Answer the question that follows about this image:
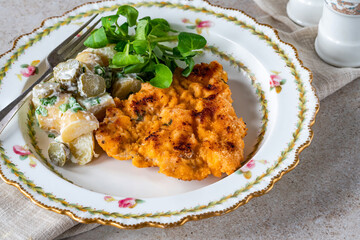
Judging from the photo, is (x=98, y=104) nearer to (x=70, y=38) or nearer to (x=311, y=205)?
(x=70, y=38)

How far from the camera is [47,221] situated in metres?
2.72

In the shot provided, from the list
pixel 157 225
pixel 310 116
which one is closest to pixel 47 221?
pixel 157 225

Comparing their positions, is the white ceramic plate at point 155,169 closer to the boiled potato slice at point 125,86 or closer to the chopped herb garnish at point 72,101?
the chopped herb garnish at point 72,101

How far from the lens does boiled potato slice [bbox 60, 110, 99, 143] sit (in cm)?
285

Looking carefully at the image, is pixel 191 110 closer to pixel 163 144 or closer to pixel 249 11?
pixel 163 144

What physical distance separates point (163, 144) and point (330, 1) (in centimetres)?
173

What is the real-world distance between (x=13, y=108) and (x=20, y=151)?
17.7 inches

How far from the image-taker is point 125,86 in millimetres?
3217

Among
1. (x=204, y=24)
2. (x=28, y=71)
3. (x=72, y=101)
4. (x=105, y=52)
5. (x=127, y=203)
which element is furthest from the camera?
(x=204, y=24)

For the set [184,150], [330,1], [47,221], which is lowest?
[47,221]

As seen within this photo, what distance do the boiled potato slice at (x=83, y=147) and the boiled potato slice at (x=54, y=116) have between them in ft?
0.67

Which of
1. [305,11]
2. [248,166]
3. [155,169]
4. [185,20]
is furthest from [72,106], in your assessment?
[305,11]

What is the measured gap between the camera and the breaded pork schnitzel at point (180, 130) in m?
2.75

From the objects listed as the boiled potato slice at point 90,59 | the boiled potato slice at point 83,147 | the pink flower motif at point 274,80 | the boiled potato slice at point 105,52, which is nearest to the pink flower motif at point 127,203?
the boiled potato slice at point 83,147
